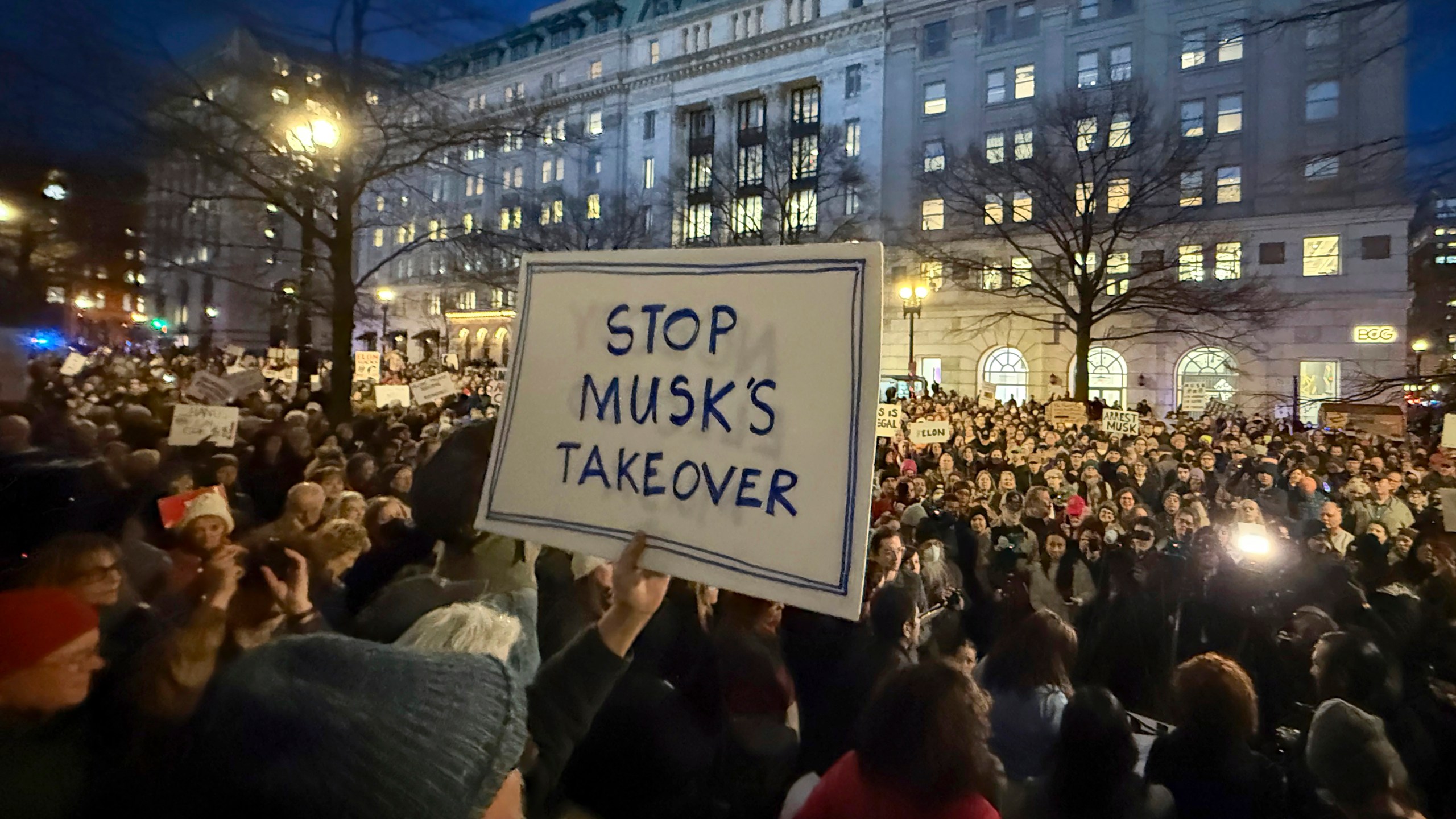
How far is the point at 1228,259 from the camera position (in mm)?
28906

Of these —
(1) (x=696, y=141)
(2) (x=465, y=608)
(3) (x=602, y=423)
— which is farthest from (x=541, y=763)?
(1) (x=696, y=141)

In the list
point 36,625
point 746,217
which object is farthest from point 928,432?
point 746,217

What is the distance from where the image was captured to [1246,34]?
743 centimetres

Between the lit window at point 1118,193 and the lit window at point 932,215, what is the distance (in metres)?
6.72

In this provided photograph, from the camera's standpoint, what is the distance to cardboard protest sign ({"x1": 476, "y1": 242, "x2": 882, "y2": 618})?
1809 mm

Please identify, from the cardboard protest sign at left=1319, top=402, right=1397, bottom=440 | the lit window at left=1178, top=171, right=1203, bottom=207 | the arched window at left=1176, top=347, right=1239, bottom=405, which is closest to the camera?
the cardboard protest sign at left=1319, top=402, right=1397, bottom=440

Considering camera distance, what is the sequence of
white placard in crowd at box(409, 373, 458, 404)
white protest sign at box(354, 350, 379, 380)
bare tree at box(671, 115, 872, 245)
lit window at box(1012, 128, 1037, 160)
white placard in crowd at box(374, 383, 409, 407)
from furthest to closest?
lit window at box(1012, 128, 1037, 160) < bare tree at box(671, 115, 872, 245) < white protest sign at box(354, 350, 379, 380) < white placard in crowd at box(374, 383, 409, 407) < white placard in crowd at box(409, 373, 458, 404)

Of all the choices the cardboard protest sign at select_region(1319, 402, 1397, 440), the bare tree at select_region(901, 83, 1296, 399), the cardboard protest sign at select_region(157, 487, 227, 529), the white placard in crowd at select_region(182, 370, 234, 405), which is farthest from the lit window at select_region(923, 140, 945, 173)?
the cardboard protest sign at select_region(157, 487, 227, 529)

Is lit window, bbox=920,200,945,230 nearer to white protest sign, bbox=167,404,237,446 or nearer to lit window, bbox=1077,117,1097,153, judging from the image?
lit window, bbox=1077,117,1097,153

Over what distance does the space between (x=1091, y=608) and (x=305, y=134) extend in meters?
10.8

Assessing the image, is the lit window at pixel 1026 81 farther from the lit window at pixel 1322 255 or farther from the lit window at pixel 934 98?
the lit window at pixel 1322 255

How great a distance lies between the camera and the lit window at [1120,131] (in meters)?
26.3

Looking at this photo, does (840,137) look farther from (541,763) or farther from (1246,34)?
(541,763)

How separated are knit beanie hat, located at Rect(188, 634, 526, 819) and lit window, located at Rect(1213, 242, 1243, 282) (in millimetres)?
33380
